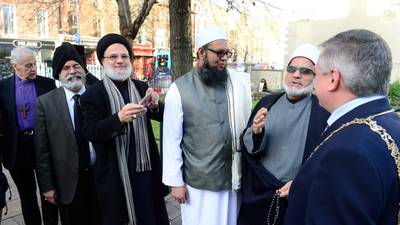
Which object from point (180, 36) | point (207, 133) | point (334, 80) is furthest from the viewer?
point (180, 36)

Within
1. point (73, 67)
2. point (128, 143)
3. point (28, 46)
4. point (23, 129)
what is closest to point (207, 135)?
point (128, 143)

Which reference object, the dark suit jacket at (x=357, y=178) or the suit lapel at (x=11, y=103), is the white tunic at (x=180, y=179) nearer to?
the dark suit jacket at (x=357, y=178)

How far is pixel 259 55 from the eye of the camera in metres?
51.6

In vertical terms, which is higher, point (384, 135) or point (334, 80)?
point (334, 80)

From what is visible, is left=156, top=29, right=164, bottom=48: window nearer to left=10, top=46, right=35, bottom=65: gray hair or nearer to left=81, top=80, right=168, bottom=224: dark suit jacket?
left=10, top=46, right=35, bottom=65: gray hair

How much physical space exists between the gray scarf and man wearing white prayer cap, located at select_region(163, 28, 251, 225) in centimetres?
19

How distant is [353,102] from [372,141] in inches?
6.8

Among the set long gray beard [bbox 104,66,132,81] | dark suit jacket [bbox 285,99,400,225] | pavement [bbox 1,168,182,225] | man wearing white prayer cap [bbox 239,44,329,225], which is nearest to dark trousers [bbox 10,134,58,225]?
pavement [bbox 1,168,182,225]

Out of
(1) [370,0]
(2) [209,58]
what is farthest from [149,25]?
(2) [209,58]

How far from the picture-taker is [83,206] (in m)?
2.88

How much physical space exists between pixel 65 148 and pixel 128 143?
26.0 inches

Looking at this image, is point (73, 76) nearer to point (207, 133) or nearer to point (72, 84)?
point (72, 84)

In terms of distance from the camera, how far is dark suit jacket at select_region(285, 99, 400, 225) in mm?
1030

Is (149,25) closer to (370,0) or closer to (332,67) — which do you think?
(370,0)
